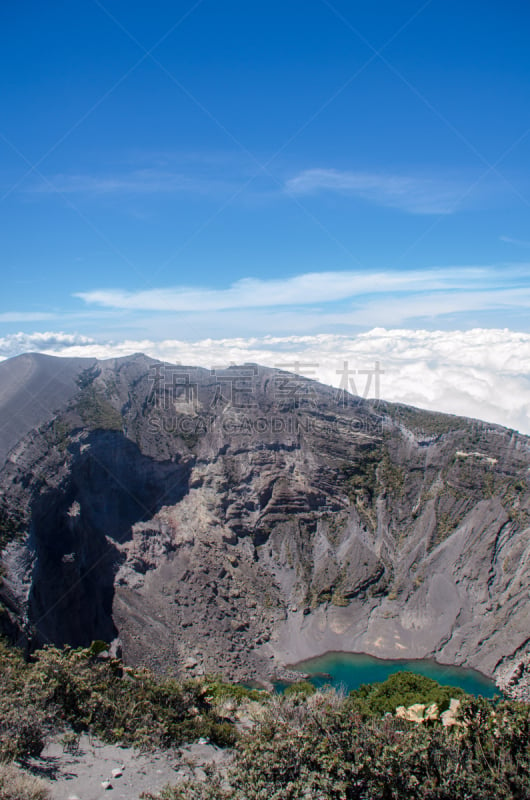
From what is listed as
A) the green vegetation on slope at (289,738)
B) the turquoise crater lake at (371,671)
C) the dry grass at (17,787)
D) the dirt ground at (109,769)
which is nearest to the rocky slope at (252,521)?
the turquoise crater lake at (371,671)

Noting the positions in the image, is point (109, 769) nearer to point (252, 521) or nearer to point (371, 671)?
point (371, 671)

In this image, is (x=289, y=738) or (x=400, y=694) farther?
(x=400, y=694)

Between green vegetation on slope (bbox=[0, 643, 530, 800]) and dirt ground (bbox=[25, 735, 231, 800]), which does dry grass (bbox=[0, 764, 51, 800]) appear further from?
dirt ground (bbox=[25, 735, 231, 800])

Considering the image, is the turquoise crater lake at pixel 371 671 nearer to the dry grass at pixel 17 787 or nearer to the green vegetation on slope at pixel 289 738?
the green vegetation on slope at pixel 289 738

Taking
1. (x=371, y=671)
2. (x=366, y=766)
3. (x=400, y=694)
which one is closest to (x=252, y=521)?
(x=371, y=671)

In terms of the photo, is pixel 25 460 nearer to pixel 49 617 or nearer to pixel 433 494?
pixel 49 617

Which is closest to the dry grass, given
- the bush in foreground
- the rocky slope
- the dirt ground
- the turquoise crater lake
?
the dirt ground

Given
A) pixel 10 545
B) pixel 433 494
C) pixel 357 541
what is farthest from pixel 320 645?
pixel 10 545
